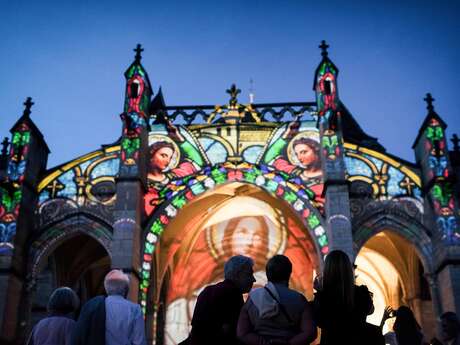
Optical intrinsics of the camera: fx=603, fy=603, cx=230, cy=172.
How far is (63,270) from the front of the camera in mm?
17266

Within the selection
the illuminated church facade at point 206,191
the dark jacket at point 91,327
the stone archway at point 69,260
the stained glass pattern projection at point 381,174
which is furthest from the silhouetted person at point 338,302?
the stained glass pattern projection at point 381,174

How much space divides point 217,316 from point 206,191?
11101 mm

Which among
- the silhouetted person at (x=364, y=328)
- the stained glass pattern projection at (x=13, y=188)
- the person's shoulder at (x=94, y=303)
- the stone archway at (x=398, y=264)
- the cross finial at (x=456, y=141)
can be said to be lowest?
the silhouetted person at (x=364, y=328)

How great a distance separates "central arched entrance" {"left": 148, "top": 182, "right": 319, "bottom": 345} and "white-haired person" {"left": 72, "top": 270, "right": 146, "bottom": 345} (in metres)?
11.5

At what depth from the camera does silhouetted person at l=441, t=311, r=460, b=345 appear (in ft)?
17.2

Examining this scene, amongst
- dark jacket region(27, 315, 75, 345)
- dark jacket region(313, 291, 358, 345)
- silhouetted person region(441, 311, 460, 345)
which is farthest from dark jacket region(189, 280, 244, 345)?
silhouetted person region(441, 311, 460, 345)

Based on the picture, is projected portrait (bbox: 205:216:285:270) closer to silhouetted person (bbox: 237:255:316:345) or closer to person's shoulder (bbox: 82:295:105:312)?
person's shoulder (bbox: 82:295:105:312)

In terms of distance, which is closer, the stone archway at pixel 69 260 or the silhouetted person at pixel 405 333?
the silhouetted person at pixel 405 333

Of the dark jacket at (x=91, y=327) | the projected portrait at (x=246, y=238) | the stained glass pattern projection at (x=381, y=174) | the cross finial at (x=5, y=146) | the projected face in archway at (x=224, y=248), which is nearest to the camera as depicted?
the dark jacket at (x=91, y=327)

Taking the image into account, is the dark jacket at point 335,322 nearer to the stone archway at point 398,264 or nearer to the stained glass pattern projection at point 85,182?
the stone archway at point 398,264

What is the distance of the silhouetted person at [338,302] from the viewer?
12.5 ft

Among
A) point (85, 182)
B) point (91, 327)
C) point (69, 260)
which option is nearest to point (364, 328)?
point (91, 327)

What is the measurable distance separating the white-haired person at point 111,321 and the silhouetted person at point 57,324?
1.11 ft

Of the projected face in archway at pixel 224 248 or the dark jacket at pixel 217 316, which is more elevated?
the projected face in archway at pixel 224 248
